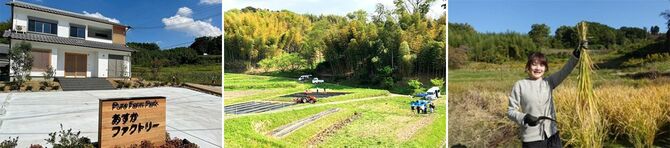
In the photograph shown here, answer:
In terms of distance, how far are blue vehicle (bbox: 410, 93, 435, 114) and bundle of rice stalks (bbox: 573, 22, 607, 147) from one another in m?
1.63

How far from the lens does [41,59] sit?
728cm

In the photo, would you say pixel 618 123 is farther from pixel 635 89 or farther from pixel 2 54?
pixel 2 54

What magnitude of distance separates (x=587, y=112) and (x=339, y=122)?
269cm

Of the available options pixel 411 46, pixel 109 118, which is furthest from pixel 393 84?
pixel 109 118

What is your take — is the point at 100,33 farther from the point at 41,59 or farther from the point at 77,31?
the point at 41,59

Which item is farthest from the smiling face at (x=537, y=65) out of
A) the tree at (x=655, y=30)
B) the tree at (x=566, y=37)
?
the tree at (x=655, y=30)

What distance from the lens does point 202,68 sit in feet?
55.1

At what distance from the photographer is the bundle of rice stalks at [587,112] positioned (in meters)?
3.80

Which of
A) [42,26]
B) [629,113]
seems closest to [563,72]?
[629,113]

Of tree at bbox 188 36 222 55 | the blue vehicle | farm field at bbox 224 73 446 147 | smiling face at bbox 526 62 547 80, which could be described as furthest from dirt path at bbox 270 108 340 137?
tree at bbox 188 36 222 55

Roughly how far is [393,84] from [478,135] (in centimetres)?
123

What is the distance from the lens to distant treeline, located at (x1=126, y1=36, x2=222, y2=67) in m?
14.4

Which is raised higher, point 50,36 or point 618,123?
point 50,36

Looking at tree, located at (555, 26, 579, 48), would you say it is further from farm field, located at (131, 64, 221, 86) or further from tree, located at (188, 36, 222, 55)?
farm field, located at (131, 64, 221, 86)
